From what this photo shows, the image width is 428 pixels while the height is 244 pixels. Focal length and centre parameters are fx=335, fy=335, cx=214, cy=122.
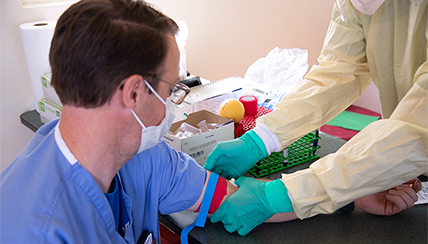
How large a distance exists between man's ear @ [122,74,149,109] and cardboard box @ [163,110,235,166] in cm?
41

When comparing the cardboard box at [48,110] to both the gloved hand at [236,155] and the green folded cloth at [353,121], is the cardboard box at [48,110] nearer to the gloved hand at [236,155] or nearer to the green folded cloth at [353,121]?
the gloved hand at [236,155]

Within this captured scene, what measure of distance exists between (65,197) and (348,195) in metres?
0.79

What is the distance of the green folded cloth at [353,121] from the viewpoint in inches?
128

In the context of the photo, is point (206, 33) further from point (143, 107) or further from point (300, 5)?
point (143, 107)

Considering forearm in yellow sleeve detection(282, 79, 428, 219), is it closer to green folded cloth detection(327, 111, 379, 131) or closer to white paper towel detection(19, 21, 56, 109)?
white paper towel detection(19, 21, 56, 109)

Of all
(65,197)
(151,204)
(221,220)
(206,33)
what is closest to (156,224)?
(151,204)

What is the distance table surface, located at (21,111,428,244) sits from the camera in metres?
1.05

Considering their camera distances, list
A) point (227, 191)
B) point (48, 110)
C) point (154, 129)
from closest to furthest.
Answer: point (154, 129)
point (227, 191)
point (48, 110)

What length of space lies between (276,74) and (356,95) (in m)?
0.52

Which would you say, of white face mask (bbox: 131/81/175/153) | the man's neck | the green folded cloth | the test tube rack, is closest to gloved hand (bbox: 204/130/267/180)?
the test tube rack

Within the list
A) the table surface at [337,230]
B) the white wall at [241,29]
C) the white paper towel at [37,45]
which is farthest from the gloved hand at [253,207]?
the white wall at [241,29]

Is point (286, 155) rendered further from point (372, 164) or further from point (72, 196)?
point (72, 196)

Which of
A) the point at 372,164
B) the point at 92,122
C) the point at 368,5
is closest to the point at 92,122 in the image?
the point at 92,122

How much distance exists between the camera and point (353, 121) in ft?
11.0
